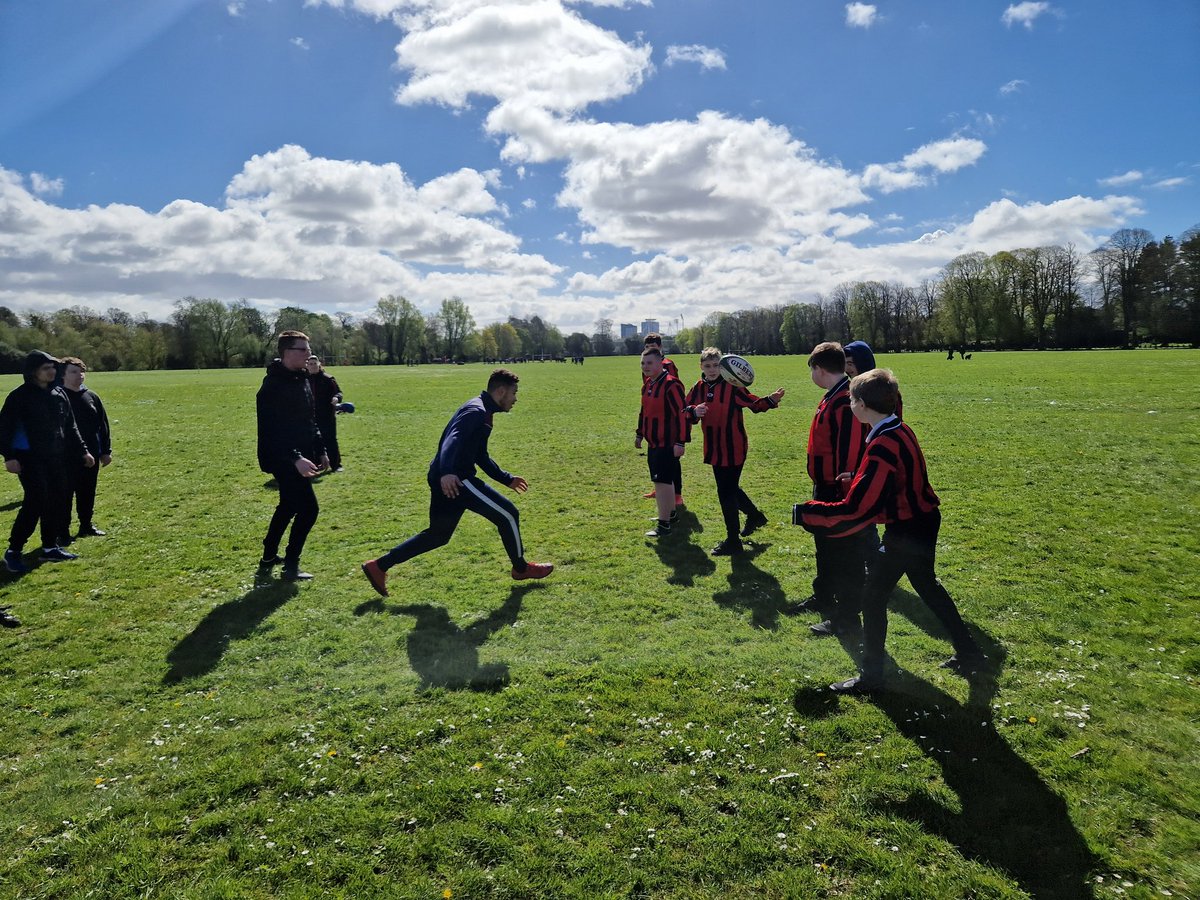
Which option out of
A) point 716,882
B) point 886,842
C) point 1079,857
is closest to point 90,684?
point 716,882

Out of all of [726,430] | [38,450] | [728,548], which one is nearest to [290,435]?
[38,450]

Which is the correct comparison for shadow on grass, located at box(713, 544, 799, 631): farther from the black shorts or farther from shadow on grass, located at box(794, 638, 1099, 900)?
the black shorts

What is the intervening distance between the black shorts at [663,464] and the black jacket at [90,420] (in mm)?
7833

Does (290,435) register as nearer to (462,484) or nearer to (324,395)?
(462,484)

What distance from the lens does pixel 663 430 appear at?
Answer: 8.89m

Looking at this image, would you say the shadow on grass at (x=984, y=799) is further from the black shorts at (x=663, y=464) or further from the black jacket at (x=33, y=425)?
the black jacket at (x=33, y=425)

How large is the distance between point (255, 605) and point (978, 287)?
323ft

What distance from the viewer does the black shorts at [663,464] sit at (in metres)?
8.79

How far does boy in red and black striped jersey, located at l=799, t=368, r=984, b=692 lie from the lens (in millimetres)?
4391

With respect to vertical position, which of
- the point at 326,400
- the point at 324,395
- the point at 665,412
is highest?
the point at 324,395

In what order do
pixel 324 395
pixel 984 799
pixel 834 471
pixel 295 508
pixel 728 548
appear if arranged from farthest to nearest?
pixel 324 395 < pixel 728 548 < pixel 295 508 < pixel 834 471 < pixel 984 799

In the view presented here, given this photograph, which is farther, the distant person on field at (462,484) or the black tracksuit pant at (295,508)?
the black tracksuit pant at (295,508)

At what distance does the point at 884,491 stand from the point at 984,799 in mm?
1894

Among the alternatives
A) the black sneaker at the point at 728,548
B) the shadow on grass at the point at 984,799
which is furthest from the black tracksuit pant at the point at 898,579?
the black sneaker at the point at 728,548
